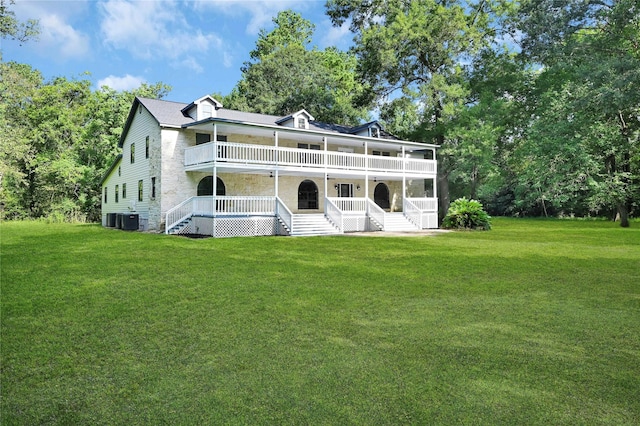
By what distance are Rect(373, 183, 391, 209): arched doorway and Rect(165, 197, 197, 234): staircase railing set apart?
1404 cm

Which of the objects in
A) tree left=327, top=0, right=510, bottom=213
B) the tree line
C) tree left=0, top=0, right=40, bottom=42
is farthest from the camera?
tree left=327, top=0, right=510, bottom=213

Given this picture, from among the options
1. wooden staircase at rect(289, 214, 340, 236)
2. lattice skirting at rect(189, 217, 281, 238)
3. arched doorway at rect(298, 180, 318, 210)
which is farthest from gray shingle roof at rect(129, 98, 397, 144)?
wooden staircase at rect(289, 214, 340, 236)

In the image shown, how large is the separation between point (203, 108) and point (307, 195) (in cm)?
819

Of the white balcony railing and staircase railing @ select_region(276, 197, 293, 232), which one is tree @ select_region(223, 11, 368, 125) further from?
staircase railing @ select_region(276, 197, 293, 232)

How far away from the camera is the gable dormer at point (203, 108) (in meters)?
22.5

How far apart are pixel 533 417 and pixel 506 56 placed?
34548 millimetres

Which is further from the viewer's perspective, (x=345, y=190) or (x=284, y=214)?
(x=345, y=190)

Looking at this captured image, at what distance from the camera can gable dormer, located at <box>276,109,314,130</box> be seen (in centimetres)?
2491

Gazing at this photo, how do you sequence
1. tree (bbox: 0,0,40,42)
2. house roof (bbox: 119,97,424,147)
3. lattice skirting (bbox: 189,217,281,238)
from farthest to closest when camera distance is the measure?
1. house roof (bbox: 119,97,424,147)
2. tree (bbox: 0,0,40,42)
3. lattice skirting (bbox: 189,217,281,238)

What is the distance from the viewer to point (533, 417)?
294 centimetres

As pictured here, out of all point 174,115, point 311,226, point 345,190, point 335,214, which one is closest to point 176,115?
point 174,115

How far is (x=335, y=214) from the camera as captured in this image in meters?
21.2

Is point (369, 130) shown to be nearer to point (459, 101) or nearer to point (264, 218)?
point (459, 101)

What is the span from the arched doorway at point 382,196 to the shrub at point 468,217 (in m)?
6.87
